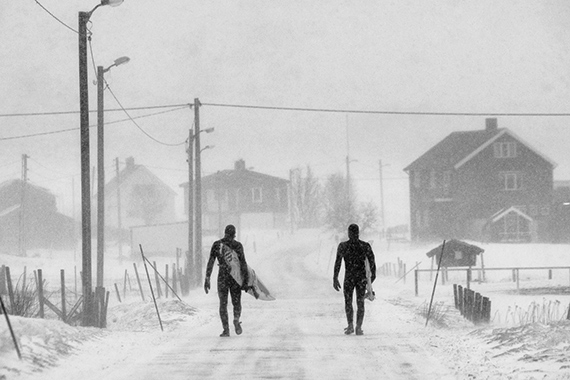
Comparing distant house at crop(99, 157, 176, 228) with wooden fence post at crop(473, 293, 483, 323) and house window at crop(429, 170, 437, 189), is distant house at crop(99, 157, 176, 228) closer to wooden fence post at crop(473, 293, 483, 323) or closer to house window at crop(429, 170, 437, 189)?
house window at crop(429, 170, 437, 189)

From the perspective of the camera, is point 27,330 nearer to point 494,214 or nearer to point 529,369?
point 529,369

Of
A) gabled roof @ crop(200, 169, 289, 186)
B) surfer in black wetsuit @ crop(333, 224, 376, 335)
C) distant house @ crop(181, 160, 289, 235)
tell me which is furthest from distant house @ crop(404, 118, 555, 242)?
surfer in black wetsuit @ crop(333, 224, 376, 335)

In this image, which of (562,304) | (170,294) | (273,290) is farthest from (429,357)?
(273,290)

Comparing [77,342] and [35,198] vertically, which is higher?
[35,198]

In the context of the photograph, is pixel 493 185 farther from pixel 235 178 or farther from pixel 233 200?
pixel 235 178

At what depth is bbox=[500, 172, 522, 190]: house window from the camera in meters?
74.1

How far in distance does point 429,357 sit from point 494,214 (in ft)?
205

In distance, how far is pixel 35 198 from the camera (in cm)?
9606

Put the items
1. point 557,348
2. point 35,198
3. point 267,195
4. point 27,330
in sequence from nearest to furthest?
point 557,348
point 27,330
point 35,198
point 267,195

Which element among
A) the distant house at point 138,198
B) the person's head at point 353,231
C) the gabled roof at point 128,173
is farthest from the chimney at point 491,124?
the person's head at point 353,231

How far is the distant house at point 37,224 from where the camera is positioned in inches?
3659

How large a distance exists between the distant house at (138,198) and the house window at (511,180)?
52.2m

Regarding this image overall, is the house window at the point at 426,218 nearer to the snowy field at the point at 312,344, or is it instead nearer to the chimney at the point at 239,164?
the chimney at the point at 239,164

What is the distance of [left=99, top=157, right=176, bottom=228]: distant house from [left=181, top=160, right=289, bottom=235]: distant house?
9.19 meters
